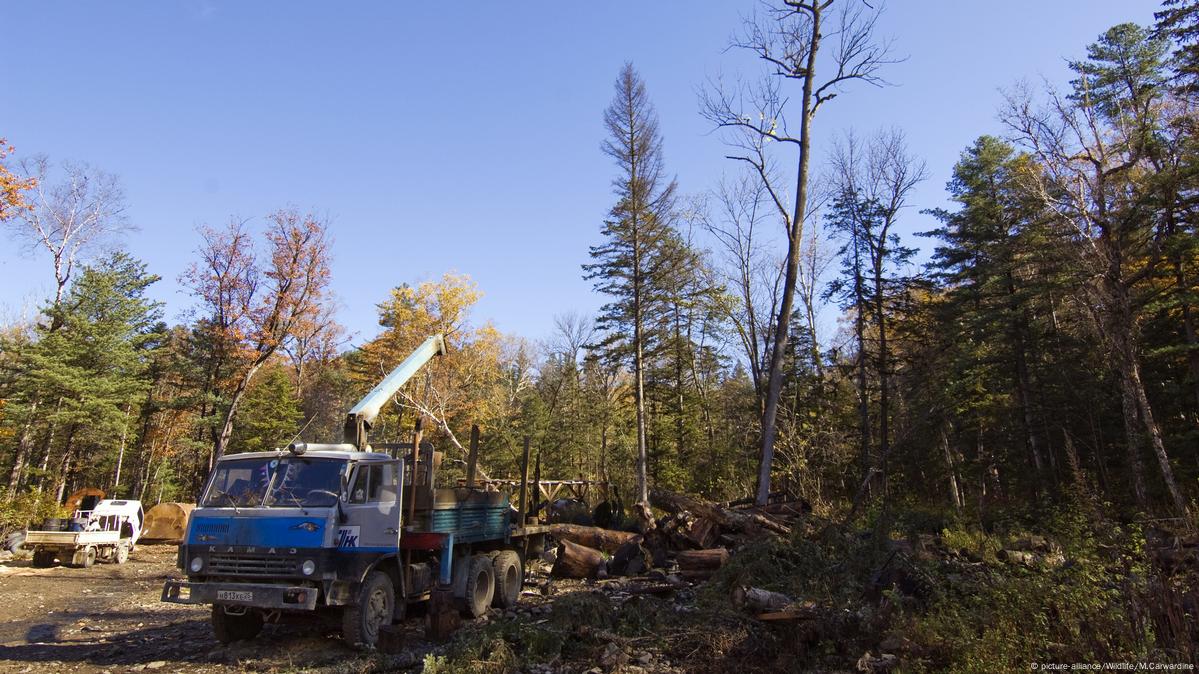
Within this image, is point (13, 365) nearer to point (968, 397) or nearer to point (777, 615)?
point (777, 615)

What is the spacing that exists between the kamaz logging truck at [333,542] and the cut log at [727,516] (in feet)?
17.9

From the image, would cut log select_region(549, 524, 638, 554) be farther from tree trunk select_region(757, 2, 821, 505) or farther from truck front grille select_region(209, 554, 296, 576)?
truck front grille select_region(209, 554, 296, 576)

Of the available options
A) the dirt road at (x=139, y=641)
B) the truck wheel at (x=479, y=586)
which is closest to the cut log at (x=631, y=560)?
the truck wheel at (x=479, y=586)

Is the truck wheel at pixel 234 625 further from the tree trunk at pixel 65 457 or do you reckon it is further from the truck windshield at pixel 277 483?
the tree trunk at pixel 65 457

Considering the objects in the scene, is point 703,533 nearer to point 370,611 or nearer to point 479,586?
Answer: point 479,586

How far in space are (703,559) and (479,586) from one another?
409 cm

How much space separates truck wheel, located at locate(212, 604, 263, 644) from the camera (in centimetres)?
826

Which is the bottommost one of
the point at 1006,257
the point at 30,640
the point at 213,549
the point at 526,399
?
the point at 30,640

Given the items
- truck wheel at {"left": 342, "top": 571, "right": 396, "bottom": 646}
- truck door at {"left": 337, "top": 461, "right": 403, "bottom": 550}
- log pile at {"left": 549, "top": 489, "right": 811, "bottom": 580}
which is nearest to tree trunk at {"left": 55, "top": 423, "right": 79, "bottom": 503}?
log pile at {"left": 549, "top": 489, "right": 811, "bottom": 580}

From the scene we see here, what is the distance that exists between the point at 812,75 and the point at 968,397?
1658 cm

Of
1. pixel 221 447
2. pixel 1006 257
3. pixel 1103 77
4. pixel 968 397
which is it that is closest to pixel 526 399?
pixel 221 447

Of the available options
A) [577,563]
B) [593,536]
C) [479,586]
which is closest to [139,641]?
[479,586]

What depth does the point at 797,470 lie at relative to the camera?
22.6m

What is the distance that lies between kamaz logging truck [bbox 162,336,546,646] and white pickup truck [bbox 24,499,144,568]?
12.8 meters
